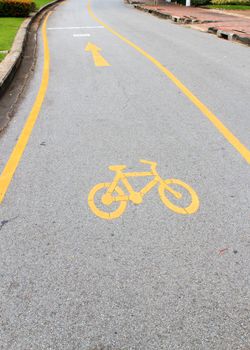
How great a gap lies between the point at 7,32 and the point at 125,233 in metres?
12.4

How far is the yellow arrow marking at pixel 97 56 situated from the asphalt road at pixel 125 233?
288 cm

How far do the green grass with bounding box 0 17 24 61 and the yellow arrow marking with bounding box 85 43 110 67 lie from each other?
233 cm

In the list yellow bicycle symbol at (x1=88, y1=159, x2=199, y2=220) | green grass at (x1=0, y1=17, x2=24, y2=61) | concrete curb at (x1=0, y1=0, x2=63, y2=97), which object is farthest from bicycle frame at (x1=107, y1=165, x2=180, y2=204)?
green grass at (x1=0, y1=17, x2=24, y2=61)

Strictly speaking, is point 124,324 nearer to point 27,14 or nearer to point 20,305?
point 20,305

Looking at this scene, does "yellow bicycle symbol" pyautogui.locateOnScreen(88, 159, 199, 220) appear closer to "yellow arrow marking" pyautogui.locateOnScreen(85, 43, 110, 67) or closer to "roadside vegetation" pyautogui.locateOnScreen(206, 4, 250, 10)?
"yellow arrow marking" pyautogui.locateOnScreen(85, 43, 110, 67)

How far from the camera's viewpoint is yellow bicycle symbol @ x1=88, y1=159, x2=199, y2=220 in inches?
134

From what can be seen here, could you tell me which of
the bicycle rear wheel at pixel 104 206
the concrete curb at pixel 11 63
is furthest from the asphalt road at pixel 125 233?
the concrete curb at pixel 11 63

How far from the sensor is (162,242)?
9.82 ft

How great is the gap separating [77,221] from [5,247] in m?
0.64

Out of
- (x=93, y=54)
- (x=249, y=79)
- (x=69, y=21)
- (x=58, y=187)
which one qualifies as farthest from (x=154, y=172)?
(x=69, y=21)

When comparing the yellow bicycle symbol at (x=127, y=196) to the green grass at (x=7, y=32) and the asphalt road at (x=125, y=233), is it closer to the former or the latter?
the asphalt road at (x=125, y=233)

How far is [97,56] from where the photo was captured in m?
10.2

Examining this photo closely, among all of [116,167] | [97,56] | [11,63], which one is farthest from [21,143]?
[97,56]

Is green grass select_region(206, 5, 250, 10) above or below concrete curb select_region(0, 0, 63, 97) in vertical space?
below
